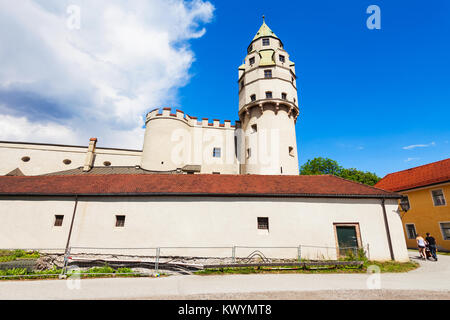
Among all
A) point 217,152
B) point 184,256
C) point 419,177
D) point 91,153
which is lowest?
point 184,256

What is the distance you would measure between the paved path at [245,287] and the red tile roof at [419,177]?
14.3 metres

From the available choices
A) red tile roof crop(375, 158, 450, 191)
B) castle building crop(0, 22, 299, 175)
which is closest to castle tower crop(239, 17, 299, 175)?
castle building crop(0, 22, 299, 175)

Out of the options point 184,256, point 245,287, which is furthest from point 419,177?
point 184,256

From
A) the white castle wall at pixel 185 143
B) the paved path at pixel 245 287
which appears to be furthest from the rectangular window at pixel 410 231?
the white castle wall at pixel 185 143

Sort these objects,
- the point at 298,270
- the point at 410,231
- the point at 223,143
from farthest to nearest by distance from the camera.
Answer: the point at 223,143 < the point at 410,231 < the point at 298,270

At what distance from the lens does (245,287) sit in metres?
8.16

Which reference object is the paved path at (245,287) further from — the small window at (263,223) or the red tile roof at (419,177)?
the red tile roof at (419,177)

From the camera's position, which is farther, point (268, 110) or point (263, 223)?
point (268, 110)

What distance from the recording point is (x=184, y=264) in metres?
12.5

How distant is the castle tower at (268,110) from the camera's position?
2628 cm

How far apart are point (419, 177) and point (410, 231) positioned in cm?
588

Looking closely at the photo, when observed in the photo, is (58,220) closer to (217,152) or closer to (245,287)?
(245,287)

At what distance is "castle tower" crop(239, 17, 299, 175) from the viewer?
86.2ft
